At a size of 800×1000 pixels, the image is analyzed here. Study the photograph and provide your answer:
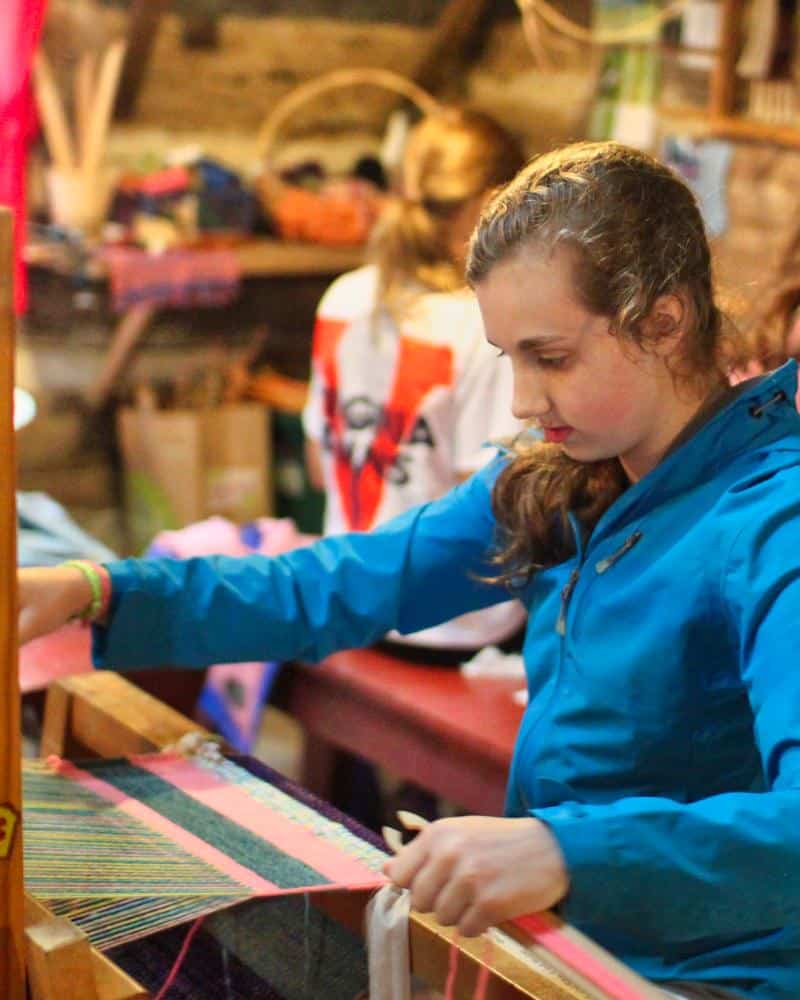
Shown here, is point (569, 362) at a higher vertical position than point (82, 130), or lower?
lower

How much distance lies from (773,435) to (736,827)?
1.39ft

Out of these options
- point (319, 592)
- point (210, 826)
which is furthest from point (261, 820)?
point (319, 592)

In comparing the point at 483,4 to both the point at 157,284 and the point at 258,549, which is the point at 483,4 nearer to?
the point at 157,284

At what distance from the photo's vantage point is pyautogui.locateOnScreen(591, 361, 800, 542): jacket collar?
1.32 metres

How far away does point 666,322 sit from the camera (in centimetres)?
131

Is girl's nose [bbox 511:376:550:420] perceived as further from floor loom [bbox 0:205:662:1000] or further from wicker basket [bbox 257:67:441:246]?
wicker basket [bbox 257:67:441:246]

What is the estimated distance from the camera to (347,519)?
3.05 m

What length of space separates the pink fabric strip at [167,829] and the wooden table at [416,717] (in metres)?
0.91

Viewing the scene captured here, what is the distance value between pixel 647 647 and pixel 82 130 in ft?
12.0

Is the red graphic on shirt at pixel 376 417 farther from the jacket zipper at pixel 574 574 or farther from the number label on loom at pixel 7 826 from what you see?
the number label on loom at pixel 7 826

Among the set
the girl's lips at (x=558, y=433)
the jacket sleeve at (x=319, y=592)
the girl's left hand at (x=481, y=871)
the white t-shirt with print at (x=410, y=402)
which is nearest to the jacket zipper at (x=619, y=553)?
the girl's lips at (x=558, y=433)

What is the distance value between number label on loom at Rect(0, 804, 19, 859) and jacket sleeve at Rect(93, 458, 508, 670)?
0.47 metres

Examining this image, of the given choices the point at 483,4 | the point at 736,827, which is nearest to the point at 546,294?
the point at 736,827

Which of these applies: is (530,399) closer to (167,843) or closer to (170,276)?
(167,843)
